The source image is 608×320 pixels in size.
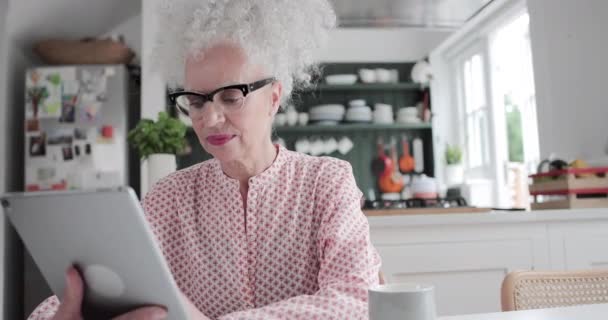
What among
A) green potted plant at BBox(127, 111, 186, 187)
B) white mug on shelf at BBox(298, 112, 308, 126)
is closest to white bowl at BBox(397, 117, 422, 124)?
white mug on shelf at BBox(298, 112, 308, 126)

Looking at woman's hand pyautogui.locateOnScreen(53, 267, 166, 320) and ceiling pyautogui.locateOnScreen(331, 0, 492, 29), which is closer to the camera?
A: woman's hand pyautogui.locateOnScreen(53, 267, 166, 320)

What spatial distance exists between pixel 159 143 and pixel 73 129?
186 cm

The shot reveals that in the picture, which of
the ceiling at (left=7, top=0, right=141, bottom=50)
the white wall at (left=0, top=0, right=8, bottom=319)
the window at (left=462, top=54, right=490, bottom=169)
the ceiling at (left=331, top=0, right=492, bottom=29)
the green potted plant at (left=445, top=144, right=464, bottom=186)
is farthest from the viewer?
the green potted plant at (left=445, top=144, right=464, bottom=186)

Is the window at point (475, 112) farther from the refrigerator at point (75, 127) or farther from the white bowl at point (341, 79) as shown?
the refrigerator at point (75, 127)

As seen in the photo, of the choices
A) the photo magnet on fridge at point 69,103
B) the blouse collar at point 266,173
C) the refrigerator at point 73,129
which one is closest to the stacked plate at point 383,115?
the refrigerator at point 73,129

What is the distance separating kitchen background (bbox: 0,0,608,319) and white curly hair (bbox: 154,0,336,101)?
0.68 meters

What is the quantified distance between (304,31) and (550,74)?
2366mm

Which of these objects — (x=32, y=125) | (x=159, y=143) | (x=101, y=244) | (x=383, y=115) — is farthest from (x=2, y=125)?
(x=101, y=244)

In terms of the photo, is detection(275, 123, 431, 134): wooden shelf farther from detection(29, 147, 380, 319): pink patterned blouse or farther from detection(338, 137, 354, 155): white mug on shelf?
detection(29, 147, 380, 319): pink patterned blouse

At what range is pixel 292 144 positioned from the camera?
474cm

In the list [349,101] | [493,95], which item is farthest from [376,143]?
[493,95]

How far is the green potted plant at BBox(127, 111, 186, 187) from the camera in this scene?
214 cm

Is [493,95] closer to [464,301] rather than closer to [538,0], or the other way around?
[538,0]

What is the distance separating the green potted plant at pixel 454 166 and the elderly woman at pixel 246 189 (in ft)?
11.5
